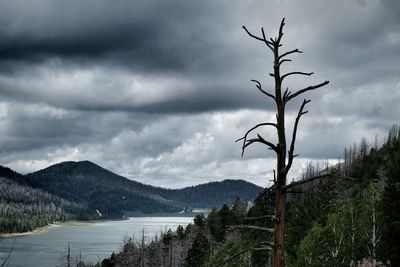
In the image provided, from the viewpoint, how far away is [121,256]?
11719 cm

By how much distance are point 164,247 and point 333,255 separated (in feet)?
292

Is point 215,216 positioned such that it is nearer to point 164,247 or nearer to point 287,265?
point 164,247

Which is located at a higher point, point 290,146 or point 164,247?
point 290,146

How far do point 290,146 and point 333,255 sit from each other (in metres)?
40.9

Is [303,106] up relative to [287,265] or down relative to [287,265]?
up

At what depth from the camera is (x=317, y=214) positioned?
72750 millimetres

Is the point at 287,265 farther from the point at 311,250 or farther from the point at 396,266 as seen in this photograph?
the point at 396,266

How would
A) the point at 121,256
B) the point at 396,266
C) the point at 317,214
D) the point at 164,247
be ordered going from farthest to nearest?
the point at 164,247
the point at 121,256
the point at 317,214
the point at 396,266

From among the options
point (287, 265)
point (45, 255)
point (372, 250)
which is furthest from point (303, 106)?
point (45, 255)

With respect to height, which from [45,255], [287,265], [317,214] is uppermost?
[317,214]

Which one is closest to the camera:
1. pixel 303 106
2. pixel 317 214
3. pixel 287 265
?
pixel 303 106

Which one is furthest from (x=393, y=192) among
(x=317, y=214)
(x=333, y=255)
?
(x=317, y=214)

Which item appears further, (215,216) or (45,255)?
(45,255)

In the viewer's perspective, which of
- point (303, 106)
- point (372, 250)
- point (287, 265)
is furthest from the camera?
point (287, 265)
